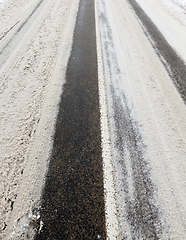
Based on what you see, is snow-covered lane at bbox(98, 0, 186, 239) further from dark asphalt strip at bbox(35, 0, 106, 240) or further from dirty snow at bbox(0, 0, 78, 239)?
dirty snow at bbox(0, 0, 78, 239)

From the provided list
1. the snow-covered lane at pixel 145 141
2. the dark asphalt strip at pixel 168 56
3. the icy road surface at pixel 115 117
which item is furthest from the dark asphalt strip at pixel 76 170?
the dark asphalt strip at pixel 168 56

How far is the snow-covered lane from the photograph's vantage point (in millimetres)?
1836

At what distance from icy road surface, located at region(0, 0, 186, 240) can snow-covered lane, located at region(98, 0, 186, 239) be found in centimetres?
1

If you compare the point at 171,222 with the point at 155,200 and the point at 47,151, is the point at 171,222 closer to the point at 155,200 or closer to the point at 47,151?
the point at 155,200

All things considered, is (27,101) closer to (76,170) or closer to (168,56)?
(76,170)

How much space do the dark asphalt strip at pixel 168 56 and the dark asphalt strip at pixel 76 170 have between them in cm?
201

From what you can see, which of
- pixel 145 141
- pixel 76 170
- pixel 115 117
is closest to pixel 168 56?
pixel 115 117

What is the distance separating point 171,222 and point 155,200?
274 millimetres

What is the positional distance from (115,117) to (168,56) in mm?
2993

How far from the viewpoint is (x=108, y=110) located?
2971mm

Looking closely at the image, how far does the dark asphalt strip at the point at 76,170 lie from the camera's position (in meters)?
1.73

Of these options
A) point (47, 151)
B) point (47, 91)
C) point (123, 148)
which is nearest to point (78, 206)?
point (47, 151)

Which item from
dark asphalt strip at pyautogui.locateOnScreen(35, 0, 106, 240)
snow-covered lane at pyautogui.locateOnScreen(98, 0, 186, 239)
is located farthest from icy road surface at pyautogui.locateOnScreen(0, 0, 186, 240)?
dark asphalt strip at pyautogui.locateOnScreen(35, 0, 106, 240)

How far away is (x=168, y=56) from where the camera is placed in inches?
174
